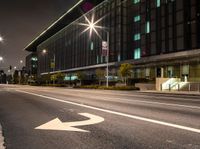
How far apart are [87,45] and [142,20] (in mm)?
29673

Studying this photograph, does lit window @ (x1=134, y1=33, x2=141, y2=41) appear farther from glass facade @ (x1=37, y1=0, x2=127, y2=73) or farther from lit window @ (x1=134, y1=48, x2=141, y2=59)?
glass facade @ (x1=37, y1=0, x2=127, y2=73)

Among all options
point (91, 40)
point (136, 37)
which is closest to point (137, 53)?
point (136, 37)

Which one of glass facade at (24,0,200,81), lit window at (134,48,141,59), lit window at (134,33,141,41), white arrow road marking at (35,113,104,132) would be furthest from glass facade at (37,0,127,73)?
white arrow road marking at (35,113,104,132)

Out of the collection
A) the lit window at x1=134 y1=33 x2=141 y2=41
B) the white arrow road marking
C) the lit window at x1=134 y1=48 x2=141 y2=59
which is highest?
the lit window at x1=134 y1=33 x2=141 y2=41

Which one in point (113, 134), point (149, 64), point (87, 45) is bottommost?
point (113, 134)

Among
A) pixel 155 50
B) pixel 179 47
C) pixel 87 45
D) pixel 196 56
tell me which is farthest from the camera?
pixel 87 45

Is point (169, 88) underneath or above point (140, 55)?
underneath

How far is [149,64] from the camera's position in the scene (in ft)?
213

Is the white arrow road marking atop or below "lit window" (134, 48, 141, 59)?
below

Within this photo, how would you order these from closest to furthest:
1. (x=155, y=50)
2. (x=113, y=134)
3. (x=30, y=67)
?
(x=113, y=134)
(x=155, y=50)
(x=30, y=67)

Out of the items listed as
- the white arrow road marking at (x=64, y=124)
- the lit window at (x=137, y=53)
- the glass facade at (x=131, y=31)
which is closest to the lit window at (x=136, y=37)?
the glass facade at (x=131, y=31)

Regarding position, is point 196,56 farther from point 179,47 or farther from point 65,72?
point 65,72

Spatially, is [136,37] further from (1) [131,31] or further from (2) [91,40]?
(2) [91,40]

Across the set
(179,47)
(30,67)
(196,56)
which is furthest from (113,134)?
(30,67)
